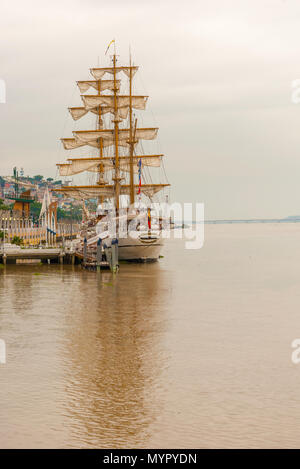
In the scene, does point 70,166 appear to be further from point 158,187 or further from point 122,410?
point 122,410

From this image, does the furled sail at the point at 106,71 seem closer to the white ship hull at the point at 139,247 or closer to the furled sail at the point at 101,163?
the furled sail at the point at 101,163

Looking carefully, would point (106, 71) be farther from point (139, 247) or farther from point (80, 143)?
point (139, 247)

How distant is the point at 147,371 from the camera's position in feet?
62.2

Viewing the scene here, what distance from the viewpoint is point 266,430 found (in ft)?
45.9

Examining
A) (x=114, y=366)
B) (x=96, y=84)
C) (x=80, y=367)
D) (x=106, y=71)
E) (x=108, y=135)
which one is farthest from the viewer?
(x=96, y=84)

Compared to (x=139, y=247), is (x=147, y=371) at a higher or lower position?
lower

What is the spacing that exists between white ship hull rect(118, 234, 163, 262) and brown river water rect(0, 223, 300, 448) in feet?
82.6

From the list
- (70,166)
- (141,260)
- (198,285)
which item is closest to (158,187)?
(70,166)

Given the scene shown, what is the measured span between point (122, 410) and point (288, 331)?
497 inches

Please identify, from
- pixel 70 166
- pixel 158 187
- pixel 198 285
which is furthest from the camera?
pixel 70 166

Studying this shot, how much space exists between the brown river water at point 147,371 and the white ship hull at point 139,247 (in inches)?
992

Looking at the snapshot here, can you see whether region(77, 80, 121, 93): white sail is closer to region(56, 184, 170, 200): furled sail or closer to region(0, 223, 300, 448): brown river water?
region(56, 184, 170, 200): furled sail

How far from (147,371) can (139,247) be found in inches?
1811

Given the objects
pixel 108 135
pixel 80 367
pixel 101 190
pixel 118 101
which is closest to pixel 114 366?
pixel 80 367
